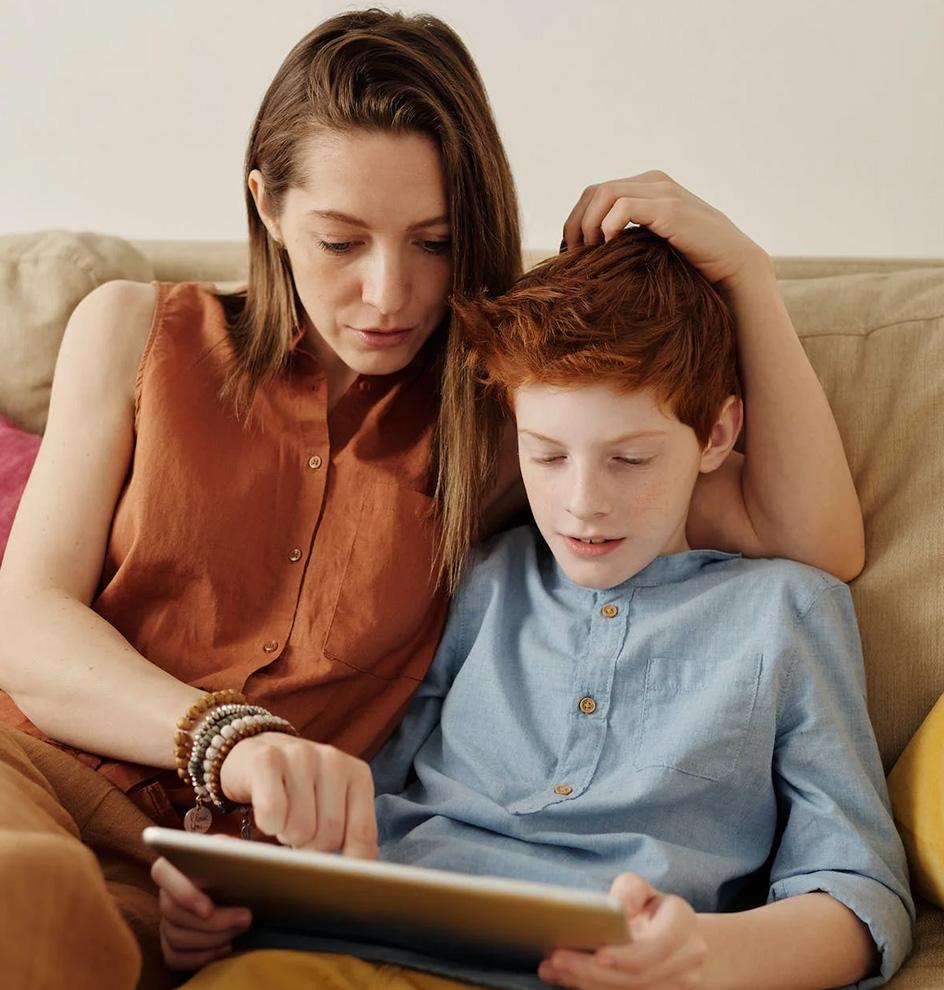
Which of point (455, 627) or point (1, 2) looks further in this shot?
point (1, 2)

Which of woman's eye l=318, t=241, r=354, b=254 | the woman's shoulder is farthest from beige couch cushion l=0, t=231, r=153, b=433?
woman's eye l=318, t=241, r=354, b=254

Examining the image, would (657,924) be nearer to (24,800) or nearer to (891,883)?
(891,883)

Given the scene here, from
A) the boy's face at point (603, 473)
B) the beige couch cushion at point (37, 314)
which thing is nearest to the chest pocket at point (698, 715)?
the boy's face at point (603, 473)

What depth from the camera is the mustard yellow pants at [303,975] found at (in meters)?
1.00

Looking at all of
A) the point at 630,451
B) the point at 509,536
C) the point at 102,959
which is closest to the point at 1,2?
the point at 509,536

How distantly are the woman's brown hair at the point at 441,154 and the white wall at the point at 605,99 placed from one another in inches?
25.9

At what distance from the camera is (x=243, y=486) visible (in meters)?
1.36

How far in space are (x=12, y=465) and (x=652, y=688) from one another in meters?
0.89

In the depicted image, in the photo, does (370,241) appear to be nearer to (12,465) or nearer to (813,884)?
(12,465)

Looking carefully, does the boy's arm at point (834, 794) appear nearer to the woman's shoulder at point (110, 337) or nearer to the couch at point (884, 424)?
the couch at point (884, 424)

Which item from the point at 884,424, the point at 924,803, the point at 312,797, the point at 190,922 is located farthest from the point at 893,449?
the point at 190,922

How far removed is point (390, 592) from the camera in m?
1.35

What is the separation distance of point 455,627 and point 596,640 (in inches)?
7.6

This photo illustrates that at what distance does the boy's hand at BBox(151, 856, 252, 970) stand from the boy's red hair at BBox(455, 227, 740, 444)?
1.87 ft
